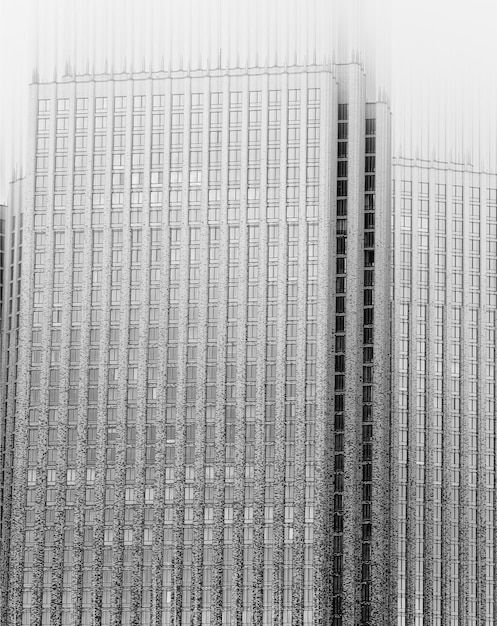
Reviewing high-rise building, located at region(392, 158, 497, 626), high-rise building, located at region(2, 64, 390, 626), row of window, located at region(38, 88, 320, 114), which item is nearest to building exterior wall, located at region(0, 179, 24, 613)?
high-rise building, located at region(2, 64, 390, 626)

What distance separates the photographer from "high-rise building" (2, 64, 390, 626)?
15662cm

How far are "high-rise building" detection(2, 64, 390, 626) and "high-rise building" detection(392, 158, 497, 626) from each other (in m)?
16.2

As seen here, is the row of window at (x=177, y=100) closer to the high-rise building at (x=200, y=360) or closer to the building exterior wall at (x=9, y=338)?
the high-rise building at (x=200, y=360)

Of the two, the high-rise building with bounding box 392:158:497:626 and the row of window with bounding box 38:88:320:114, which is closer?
the row of window with bounding box 38:88:320:114

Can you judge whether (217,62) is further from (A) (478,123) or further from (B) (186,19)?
(A) (478,123)

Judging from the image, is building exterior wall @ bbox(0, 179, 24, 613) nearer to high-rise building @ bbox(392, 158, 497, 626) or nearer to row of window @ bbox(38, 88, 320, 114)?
row of window @ bbox(38, 88, 320, 114)

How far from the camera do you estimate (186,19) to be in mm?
171000

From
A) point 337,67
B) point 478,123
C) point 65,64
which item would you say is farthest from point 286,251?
point 478,123

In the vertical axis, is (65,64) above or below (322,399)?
above

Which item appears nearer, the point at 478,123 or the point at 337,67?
the point at 337,67

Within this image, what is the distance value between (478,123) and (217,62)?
143 ft

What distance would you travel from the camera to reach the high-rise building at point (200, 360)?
514 feet

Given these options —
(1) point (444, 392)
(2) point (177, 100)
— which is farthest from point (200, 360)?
(1) point (444, 392)

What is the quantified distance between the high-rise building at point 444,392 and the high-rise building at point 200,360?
16.2 m
